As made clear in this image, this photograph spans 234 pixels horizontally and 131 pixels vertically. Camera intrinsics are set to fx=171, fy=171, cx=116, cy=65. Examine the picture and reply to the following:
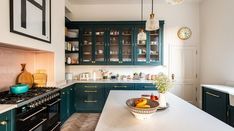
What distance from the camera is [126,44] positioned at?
4.82m

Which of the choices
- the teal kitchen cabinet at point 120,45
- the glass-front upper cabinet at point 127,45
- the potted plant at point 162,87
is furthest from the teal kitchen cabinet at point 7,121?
the glass-front upper cabinet at point 127,45

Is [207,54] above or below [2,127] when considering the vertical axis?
above

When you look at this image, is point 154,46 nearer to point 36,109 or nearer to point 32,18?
point 32,18

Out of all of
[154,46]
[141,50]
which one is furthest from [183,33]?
[141,50]

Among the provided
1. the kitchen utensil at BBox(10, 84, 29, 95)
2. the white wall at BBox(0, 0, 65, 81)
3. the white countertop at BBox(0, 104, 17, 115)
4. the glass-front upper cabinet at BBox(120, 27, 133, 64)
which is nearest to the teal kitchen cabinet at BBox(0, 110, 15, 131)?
the white countertop at BBox(0, 104, 17, 115)

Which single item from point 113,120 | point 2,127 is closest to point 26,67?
point 2,127

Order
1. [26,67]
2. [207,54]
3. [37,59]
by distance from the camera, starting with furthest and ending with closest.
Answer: [207,54] → [37,59] → [26,67]

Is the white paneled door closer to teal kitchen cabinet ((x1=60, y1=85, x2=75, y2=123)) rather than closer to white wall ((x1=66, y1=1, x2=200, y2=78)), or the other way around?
white wall ((x1=66, y1=1, x2=200, y2=78))

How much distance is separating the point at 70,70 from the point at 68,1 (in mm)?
1977

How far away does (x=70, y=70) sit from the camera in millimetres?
5113

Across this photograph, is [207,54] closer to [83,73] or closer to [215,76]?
[215,76]

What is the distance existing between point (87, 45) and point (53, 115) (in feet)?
8.28

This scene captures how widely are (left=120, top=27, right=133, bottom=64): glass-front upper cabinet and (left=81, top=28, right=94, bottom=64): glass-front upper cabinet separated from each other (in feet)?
2.86

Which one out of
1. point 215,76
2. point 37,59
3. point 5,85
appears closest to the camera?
point 5,85
